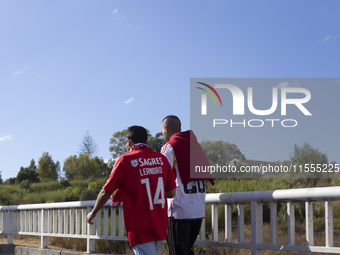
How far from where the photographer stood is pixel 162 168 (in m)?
4.68

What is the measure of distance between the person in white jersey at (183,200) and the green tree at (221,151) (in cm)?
1136

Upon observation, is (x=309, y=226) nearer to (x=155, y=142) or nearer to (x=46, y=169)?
(x=155, y=142)

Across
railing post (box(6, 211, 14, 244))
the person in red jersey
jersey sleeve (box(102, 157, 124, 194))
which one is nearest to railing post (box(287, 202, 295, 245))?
the person in red jersey

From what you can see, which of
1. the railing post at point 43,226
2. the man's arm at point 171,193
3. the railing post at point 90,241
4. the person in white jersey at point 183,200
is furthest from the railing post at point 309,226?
the railing post at point 43,226

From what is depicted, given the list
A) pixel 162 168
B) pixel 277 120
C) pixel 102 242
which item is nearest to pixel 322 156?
pixel 277 120

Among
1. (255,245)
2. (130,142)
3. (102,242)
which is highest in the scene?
(130,142)

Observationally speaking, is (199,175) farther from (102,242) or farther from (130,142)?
(102,242)

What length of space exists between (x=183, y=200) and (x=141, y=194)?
2.48 ft

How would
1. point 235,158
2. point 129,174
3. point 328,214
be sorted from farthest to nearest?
point 235,158, point 328,214, point 129,174

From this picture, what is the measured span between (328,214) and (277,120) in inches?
240

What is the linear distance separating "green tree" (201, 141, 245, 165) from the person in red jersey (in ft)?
39.5

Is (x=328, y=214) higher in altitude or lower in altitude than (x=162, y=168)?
lower

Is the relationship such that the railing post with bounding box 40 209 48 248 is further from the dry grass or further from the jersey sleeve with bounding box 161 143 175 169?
the jersey sleeve with bounding box 161 143 175 169

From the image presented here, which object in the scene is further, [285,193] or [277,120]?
[277,120]
